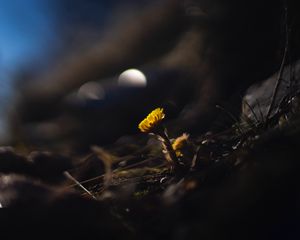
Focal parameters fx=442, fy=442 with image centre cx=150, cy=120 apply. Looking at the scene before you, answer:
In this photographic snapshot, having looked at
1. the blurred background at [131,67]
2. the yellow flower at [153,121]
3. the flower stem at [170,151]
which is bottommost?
the flower stem at [170,151]

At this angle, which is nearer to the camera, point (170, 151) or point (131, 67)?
point (170, 151)

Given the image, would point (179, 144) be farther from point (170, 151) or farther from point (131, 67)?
point (131, 67)

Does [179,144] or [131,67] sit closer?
[179,144]

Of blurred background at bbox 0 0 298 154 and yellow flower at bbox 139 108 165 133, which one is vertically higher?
blurred background at bbox 0 0 298 154

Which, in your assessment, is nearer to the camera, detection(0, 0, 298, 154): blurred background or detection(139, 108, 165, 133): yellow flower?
detection(139, 108, 165, 133): yellow flower

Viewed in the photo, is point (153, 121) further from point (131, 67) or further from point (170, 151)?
→ point (131, 67)

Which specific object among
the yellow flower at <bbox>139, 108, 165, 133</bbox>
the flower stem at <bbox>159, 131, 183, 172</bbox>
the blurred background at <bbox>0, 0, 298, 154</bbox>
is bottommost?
the flower stem at <bbox>159, 131, 183, 172</bbox>

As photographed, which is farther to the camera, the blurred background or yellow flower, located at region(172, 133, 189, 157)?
the blurred background

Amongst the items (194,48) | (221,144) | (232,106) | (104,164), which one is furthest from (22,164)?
(194,48)

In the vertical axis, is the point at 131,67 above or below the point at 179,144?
above

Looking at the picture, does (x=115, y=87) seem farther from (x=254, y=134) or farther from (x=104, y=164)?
(x=254, y=134)

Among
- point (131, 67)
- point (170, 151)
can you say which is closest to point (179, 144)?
point (170, 151)

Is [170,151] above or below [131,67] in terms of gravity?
below
